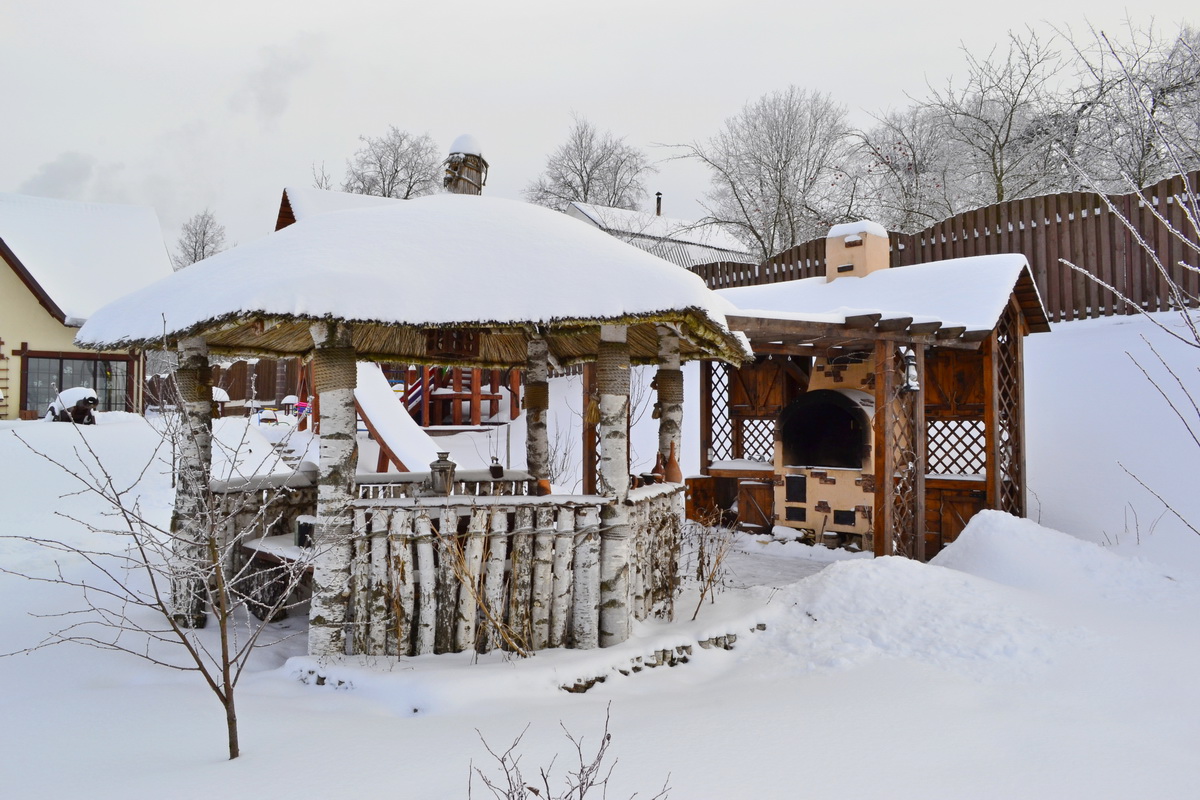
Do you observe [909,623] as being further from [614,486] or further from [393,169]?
[393,169]

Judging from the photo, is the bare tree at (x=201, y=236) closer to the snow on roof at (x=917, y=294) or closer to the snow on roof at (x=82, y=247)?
the snow on roof at (x=82, y=247)

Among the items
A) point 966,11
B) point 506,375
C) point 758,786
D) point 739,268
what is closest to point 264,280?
point 758,786

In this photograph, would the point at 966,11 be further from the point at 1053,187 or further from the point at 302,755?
the point at 1053,187

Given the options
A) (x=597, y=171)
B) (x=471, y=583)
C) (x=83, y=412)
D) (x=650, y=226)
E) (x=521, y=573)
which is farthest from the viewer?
(x=597, y=171)

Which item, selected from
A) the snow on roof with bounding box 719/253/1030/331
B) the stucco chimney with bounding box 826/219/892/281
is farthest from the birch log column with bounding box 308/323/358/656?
the stucco chimney with bounding box 826/219/892/281

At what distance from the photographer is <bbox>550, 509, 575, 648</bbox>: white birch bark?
17.6 feet

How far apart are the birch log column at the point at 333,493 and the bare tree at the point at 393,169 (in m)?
29.4

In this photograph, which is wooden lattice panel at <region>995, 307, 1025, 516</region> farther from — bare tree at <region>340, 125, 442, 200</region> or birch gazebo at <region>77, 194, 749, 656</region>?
bare tree at <region>340, 125, 442, 200</region>

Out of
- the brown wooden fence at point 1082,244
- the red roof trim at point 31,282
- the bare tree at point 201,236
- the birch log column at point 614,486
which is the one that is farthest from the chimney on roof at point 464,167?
the bare tree at point 201,236

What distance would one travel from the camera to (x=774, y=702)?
485cm

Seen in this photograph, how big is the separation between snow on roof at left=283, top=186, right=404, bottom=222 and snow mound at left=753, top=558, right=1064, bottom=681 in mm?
14799

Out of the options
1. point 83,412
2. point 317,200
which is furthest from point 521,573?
point 317,200

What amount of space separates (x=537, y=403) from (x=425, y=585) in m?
3.49

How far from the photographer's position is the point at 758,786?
12.0 ft
